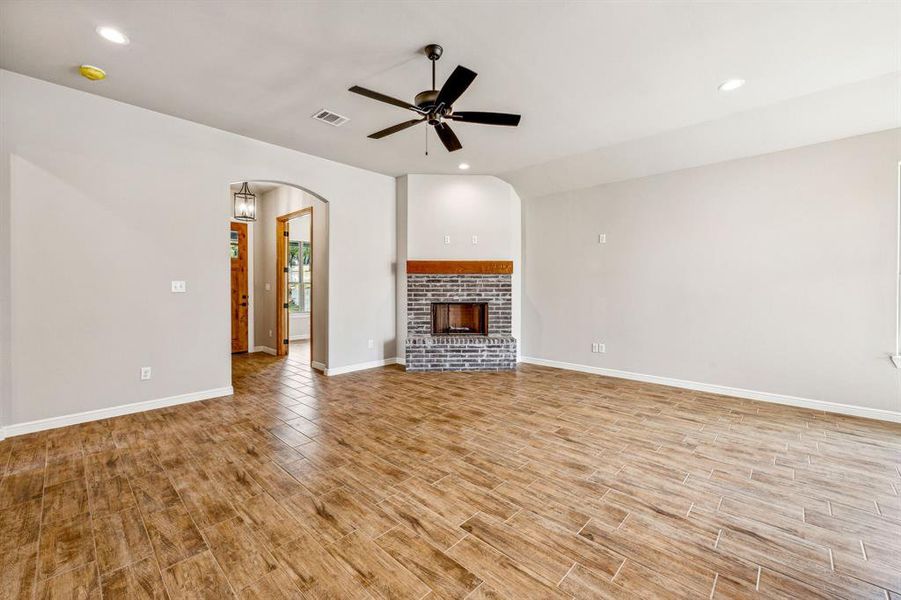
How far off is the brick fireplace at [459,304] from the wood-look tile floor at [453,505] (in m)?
1.83

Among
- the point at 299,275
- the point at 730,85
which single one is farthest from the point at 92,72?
the point at 299,275

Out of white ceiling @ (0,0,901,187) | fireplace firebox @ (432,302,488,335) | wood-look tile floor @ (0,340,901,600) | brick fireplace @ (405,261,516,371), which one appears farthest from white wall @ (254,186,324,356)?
wood-look tile floor @ (0,340,901,600)

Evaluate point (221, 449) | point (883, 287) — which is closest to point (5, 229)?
point (221, 449)

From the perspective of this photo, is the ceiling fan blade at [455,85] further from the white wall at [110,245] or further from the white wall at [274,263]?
the white wall at [274,263]

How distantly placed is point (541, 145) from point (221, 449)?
439cm

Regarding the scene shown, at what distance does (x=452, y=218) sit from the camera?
578 centimetres

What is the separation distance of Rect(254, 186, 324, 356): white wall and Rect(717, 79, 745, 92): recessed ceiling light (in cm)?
446

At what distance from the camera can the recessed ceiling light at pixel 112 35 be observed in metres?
2.45

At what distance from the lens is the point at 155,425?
329 centimetres

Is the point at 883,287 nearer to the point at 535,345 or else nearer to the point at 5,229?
the point at 535,345

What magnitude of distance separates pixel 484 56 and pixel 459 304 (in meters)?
3.75

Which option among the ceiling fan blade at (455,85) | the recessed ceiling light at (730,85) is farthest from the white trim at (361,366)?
the recessed ceiling light at (730,85)

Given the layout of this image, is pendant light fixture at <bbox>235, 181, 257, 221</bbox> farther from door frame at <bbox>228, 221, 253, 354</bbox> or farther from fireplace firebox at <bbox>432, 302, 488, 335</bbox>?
fireplace firebox at <bbox>432, 302, 488, 335</bbox>

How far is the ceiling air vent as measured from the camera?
3.61 meters
